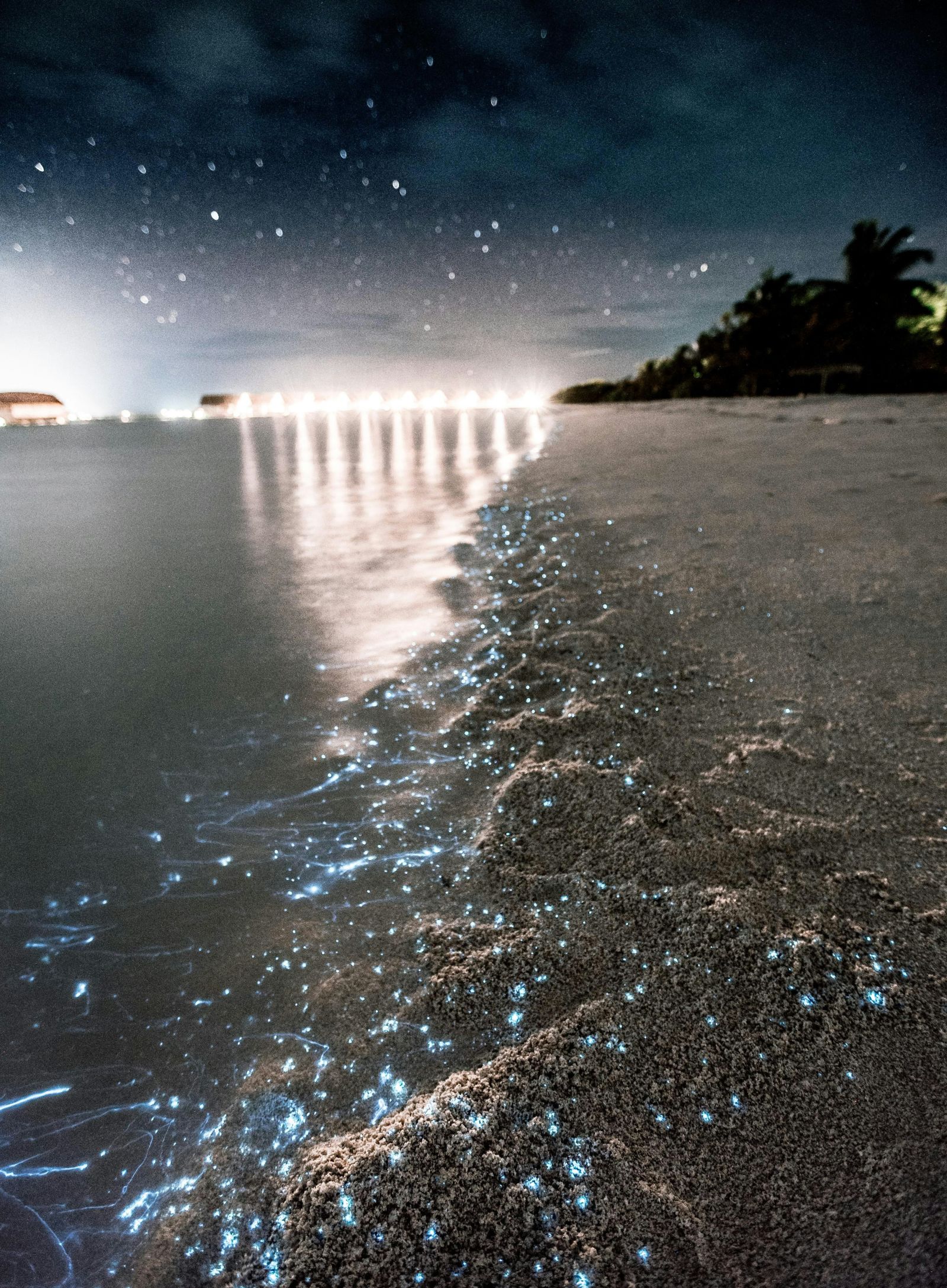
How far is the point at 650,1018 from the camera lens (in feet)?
3.78

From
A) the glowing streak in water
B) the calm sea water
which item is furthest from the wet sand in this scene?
the glowing streak in water

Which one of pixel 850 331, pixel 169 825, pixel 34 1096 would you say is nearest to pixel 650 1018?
pixel 34 1096

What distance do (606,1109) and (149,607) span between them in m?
3.64

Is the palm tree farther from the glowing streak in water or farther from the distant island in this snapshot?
the glowing streak in water

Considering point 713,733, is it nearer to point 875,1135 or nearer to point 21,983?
point 875,1135

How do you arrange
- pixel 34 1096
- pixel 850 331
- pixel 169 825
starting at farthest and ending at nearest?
pixel 850 331 → pixel 169 825 → pixel 34 1096

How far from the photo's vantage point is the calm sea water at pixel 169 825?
1.08 metres

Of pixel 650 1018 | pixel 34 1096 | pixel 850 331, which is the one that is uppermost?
pixel 850 331

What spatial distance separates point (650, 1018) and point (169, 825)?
141 centimetres

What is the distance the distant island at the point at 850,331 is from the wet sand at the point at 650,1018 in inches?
826

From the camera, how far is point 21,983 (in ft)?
4.46

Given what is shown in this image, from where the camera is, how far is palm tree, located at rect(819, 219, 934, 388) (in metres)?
20.3

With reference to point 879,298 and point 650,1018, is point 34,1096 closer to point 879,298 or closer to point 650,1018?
point 650,1018

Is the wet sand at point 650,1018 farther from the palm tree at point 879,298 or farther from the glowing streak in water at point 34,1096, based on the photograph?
the palm tree at point 879,298
